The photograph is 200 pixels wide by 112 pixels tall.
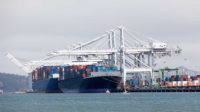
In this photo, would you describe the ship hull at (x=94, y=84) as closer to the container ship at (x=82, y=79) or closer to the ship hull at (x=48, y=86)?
the container ship at (x=82, y=79)

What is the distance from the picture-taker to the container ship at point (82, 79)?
146875 millimetres

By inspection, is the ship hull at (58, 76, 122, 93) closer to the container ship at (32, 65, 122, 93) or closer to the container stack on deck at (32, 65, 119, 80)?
the container ship at (32, 65, 122, 93)

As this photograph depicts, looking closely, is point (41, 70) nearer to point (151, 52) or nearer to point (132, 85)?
point (132, 85)

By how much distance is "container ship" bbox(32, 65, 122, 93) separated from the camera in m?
147

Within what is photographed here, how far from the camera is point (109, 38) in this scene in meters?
153

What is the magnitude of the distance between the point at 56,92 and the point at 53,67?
551 cm
